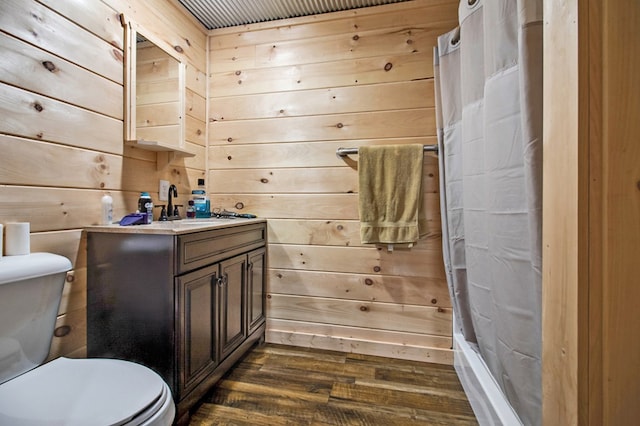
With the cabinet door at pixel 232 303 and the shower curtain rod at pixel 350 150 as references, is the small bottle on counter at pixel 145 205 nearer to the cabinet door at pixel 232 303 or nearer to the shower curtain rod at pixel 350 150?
the cabinet door at pixel 232 303

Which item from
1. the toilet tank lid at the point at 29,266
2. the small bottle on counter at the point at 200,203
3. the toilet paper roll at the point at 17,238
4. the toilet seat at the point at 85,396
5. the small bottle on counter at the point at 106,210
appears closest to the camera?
the toilet seat at the point at 85,396

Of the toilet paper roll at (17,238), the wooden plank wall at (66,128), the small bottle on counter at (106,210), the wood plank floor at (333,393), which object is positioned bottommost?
the wood plank floor at (333,393)

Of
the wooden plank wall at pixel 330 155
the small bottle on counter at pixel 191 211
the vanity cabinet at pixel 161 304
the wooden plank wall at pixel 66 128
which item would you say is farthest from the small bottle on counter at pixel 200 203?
the vanity cabinet at pixel 161 304

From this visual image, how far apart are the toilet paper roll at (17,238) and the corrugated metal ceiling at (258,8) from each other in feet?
5.14

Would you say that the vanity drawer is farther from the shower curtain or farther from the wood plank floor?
the shower curtain

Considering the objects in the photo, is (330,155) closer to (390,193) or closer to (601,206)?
(390,193)

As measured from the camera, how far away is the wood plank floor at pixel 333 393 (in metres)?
1.38

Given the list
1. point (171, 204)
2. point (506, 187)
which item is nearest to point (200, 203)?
point (171, 204)

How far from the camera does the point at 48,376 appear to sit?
3.07 ft

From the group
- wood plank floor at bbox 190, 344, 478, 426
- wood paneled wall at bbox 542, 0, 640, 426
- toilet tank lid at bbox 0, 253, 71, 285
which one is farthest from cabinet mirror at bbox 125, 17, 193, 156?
wood paneled wall at bbox 542, 0, 640, 426

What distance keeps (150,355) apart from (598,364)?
1.42m

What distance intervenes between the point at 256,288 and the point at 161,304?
30.7 inches

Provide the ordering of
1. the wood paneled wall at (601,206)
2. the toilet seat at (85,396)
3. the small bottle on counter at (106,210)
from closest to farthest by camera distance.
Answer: the wood paneled wall at (601,206), the toilet seat at (85,396), the small bottle on counter at (106,210)

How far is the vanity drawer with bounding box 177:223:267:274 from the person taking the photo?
1268 mm
